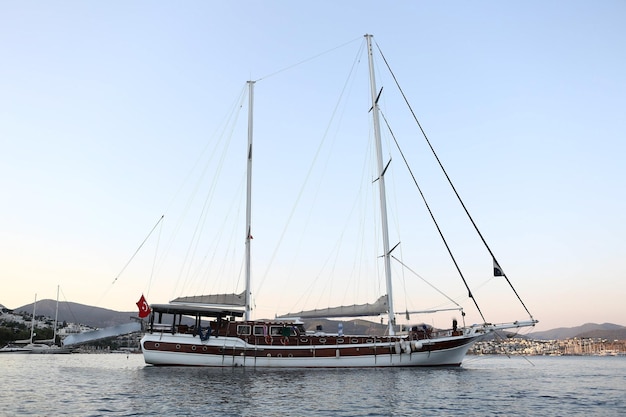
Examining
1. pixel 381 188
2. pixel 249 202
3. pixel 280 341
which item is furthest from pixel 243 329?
pixel 381 188

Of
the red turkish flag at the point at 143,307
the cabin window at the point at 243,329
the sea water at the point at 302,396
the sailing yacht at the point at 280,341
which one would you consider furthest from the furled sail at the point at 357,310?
the red turkish flag at the point at 143,307

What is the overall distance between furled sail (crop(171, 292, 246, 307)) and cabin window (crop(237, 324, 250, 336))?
2.06 m

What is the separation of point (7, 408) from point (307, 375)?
20.1 metres

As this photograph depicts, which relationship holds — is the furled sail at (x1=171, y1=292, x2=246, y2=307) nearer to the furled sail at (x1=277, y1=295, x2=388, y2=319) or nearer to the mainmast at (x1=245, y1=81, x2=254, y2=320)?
the mainmast at (x1=245, y1=81, x2=254, y2=320)

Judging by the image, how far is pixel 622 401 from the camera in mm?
27500

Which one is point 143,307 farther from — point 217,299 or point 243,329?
point 243,329

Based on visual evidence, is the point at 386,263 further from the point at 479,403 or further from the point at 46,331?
the point at 46,331

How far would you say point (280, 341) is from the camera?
40656 millimetres

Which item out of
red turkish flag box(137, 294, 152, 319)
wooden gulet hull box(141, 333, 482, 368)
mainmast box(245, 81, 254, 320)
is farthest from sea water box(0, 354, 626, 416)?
mainmast box(245, 81, 254, 320)

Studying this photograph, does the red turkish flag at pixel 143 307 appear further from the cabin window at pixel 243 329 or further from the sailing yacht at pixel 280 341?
the cabin window at pixel 243 329

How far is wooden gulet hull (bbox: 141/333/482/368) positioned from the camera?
131 ft

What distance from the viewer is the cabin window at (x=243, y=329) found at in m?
40.6

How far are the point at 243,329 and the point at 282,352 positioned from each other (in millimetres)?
3727

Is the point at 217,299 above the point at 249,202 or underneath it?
underneath
